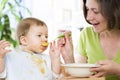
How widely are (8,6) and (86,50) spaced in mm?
1895

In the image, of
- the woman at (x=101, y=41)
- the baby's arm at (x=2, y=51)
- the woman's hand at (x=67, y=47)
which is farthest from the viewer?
the woman's hand at (x=67, y=47)

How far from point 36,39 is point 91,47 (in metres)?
0.45

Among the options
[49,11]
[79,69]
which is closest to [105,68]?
[79,69]

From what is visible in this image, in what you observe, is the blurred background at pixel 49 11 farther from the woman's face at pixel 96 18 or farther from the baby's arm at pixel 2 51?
the baby's arm at pixel 2 51

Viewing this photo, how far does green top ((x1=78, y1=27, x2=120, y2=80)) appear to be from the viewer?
147cm

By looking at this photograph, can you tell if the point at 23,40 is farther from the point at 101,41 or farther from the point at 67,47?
the point at 101,41

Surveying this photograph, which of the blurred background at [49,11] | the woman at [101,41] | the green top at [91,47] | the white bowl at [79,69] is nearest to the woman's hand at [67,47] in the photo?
the woman at [101,41]

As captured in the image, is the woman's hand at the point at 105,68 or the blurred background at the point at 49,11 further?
the blurred background at the point at 49,11

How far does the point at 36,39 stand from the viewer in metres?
1.21

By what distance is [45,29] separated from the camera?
1.23 m

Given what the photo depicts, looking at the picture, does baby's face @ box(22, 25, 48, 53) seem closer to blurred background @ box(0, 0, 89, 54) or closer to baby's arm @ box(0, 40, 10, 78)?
baby's arm @ box(0, 40, 10, 78)

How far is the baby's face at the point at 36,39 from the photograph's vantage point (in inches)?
47.3

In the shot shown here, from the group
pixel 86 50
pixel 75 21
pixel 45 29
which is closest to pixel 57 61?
pixel 45 29

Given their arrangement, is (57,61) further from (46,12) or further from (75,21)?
(46,12)
